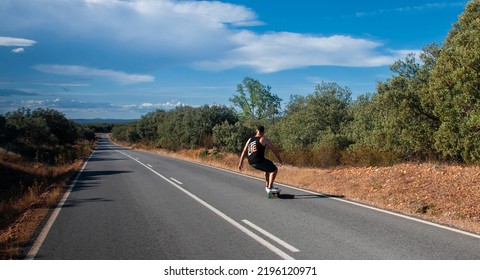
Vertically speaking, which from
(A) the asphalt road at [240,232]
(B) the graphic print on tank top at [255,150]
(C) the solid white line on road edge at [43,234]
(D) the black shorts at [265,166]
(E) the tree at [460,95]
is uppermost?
(E) the tree at [460,95]

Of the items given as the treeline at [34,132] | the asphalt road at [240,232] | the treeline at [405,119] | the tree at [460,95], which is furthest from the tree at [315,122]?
the treeline at [34,132]

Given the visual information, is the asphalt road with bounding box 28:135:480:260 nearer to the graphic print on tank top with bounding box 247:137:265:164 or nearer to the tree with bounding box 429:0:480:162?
the graphic print on tank top with bounding box 247:137:265:164

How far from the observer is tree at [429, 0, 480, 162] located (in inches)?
444

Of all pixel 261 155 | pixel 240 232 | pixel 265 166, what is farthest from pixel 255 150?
pixel 240 232

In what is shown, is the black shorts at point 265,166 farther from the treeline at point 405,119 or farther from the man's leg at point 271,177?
the treeline at point 405,119

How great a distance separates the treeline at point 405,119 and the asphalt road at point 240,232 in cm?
565

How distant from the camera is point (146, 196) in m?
10.7

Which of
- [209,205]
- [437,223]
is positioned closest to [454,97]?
[437,223]

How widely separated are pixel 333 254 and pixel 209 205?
435cm

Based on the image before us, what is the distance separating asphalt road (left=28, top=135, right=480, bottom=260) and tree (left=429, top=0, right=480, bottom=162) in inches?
212

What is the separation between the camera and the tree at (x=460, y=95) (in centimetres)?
1128

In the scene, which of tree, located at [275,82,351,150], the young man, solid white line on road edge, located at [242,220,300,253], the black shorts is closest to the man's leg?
the young man

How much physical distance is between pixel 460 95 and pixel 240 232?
926 centimetres
